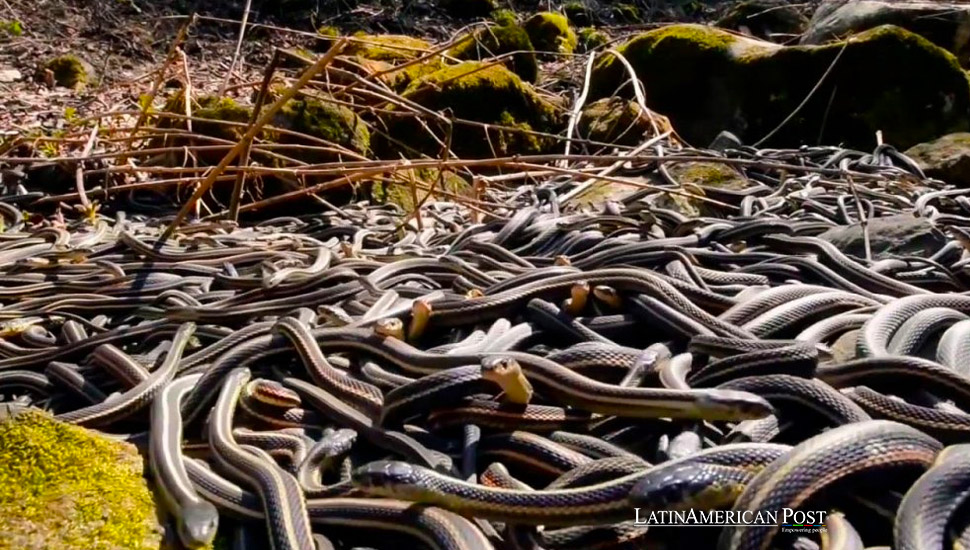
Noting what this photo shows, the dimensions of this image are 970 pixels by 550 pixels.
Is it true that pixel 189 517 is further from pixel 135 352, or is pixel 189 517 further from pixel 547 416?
pixel 135 352

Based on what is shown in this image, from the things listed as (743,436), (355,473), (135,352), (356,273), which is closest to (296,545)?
(355,473)

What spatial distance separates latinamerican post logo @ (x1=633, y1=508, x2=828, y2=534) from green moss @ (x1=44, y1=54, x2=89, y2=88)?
10625 mm

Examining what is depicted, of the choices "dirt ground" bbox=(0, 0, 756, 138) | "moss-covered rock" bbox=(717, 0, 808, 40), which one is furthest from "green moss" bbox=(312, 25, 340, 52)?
"moss-covered rock" bbox=(717, 0, 808, 40)

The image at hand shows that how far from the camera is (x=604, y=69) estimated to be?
10750 mm

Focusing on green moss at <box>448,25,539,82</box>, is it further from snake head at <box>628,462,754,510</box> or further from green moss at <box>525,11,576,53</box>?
snake head at <box>628,462,754,510</box>

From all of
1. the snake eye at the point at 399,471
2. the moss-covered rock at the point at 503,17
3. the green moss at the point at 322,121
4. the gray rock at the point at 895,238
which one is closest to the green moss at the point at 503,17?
the moss-covered rock at the point at 503,17

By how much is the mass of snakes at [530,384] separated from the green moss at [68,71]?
697 cm

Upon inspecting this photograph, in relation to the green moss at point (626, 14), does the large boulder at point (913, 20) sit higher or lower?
higher

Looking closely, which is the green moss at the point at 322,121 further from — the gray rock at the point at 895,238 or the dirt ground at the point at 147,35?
the gray rock at the point at 895,238

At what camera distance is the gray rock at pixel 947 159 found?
6.84m

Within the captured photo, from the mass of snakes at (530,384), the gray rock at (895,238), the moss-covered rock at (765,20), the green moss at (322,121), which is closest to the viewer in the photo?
the mass of snakes at (530,384)

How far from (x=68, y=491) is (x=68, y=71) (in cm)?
1026

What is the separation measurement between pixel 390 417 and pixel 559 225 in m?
2.58

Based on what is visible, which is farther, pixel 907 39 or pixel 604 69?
pixel 604 69
